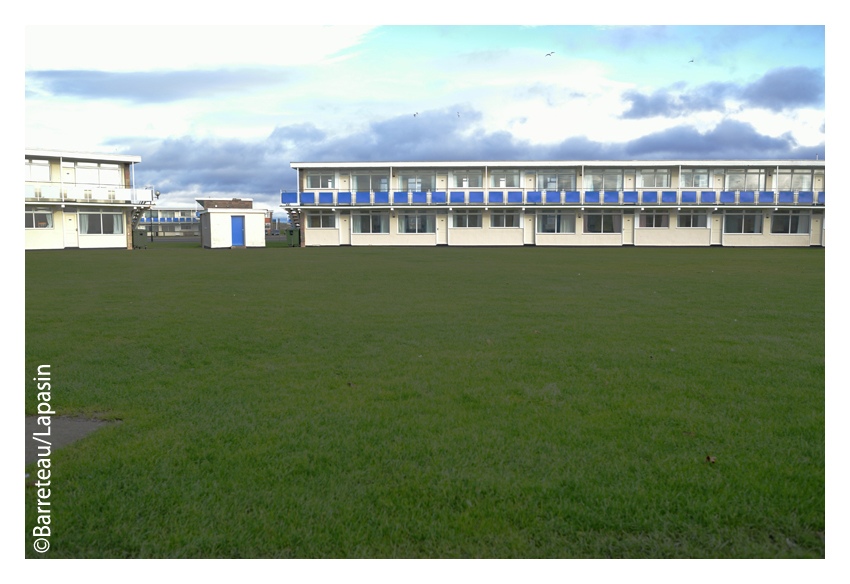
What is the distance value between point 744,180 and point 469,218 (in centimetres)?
2320

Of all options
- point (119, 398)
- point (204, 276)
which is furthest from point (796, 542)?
point (204, 276)

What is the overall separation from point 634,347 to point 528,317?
291 centimetres

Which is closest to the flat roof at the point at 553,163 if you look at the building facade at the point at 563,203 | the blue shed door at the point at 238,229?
the building facade at the point at 563,203

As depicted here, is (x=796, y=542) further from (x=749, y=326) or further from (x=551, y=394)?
(x=749, y=326)

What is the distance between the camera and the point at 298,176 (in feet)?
171

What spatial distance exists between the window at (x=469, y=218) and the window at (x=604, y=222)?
8.94 metres

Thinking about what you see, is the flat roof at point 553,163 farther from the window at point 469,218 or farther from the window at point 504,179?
the window at point 469,218

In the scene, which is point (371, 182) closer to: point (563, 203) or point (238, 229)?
point (238, 229)

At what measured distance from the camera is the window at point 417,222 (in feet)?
173

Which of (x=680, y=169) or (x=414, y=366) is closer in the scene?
(x=414, y=366)

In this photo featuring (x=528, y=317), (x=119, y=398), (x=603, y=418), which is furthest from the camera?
(x=528, y=317)

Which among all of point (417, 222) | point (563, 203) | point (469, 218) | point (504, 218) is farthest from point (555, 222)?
point (417, 222)

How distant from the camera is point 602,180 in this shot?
5184cm

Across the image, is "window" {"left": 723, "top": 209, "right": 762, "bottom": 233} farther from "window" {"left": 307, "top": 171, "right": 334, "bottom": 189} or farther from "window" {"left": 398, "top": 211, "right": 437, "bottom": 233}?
"window" {"left": 307, "top": 171, "right": 334, "bottom": 189}
